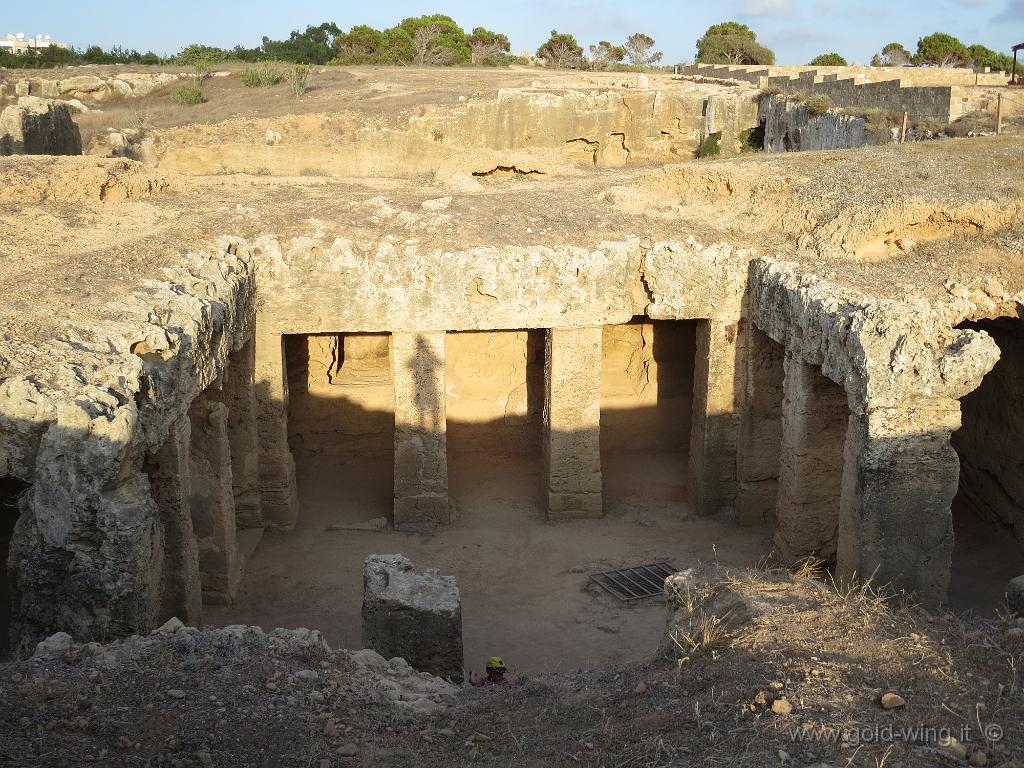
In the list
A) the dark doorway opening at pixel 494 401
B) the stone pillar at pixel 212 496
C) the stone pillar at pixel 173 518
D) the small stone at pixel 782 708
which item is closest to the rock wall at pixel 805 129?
the dark doorway opening at pixel 494 401

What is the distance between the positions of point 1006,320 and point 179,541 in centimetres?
859

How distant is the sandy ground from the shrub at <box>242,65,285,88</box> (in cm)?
1317

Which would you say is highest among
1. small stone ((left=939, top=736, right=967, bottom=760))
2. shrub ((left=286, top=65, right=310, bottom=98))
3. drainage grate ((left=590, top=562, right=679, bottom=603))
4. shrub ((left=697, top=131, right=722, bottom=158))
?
shrub ((left=286, top=65, right=310, bottom=98))

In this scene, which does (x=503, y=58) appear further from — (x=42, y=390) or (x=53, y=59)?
(x=42, y=390)

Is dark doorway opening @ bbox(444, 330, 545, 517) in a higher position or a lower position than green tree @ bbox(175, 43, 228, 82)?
Answer: lower

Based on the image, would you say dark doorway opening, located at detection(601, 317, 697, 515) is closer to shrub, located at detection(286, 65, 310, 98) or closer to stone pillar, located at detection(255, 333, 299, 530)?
stone pillar, located at detection(255, 333, 299, 530)

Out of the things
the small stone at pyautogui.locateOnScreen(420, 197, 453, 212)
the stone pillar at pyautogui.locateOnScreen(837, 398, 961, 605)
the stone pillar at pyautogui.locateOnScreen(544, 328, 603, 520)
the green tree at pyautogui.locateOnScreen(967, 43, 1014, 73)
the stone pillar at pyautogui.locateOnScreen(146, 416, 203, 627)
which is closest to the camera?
the stone pillar at pyautogui.locateOnScreen(146, 416, 203, 627)

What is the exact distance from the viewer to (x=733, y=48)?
4394cm

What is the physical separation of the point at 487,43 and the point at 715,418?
31.4 m

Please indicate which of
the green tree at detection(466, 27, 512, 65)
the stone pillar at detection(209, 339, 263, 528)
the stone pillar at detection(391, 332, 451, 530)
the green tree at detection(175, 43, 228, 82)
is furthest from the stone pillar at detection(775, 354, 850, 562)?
the green tree at detection(466, 27, 512, 65)

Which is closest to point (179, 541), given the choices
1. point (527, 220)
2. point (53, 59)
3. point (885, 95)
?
point (527, 220)

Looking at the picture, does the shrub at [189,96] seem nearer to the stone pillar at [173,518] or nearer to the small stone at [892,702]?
the stone pillar at [173,518]

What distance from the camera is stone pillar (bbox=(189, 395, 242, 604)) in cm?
932

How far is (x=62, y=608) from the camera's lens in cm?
617
